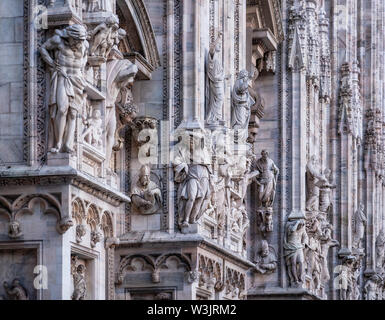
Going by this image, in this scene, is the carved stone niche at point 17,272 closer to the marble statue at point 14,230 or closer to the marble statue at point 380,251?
the marble statue at point 14,230

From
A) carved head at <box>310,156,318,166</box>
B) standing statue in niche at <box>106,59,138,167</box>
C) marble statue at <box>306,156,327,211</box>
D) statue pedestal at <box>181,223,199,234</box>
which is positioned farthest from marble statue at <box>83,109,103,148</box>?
carved head at <box>310,156,318,166</box>

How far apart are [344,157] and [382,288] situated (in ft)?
35.3

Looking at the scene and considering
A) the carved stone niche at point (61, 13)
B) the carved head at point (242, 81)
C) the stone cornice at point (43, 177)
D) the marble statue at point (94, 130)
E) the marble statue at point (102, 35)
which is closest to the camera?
the stone cornice at point (43, 177)

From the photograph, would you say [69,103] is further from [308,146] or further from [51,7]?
[308,146]

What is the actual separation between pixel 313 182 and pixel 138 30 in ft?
47.6

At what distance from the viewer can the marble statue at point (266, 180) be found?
37344mm

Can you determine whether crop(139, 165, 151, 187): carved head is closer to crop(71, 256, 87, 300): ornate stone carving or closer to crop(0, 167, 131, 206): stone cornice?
crop(71, 256, 87, 300): ornate stone carving

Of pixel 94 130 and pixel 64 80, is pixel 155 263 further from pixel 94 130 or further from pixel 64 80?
pixel 64 80

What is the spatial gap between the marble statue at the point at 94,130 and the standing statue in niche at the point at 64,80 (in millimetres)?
1016

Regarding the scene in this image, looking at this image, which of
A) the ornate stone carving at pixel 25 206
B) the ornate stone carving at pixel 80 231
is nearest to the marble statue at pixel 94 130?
the ornate stone carving at pixel 80 231

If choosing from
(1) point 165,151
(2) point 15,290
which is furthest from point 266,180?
(2) point 15,290

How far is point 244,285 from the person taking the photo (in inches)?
1267
